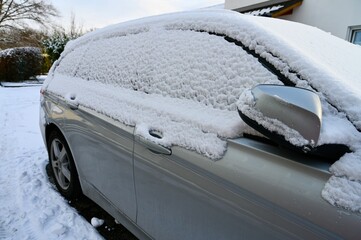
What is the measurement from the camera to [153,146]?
1551 millimetres

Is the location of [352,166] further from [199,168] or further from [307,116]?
[199,168]

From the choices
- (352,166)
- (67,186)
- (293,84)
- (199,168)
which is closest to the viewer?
(352,166)

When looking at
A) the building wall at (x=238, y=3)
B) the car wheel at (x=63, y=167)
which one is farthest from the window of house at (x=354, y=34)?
the car wheel at (x=63, y=167)

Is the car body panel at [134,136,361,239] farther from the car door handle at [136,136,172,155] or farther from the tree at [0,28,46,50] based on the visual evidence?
the tree at [0,28,46,50]

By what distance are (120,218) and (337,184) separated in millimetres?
1507

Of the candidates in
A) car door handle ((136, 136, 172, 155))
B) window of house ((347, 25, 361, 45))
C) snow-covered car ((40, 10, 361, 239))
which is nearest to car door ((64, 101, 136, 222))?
snow-covered car ((40, 10, 361, 239))

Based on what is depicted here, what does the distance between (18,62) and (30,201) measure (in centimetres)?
1271

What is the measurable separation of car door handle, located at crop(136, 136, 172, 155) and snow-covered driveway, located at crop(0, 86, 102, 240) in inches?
44.4

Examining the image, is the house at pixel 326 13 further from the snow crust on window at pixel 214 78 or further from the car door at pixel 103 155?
the car door at pixel 103 155

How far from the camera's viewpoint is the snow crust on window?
3.44ft

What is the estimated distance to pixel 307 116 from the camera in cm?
97

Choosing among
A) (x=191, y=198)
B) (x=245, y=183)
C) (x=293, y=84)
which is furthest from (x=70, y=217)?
(x=293, y=84)

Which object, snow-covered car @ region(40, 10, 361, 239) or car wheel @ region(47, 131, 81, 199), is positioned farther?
car wheel @ region(47, 131, 81, 199)

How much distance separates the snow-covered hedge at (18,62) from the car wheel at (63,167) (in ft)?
39.9
